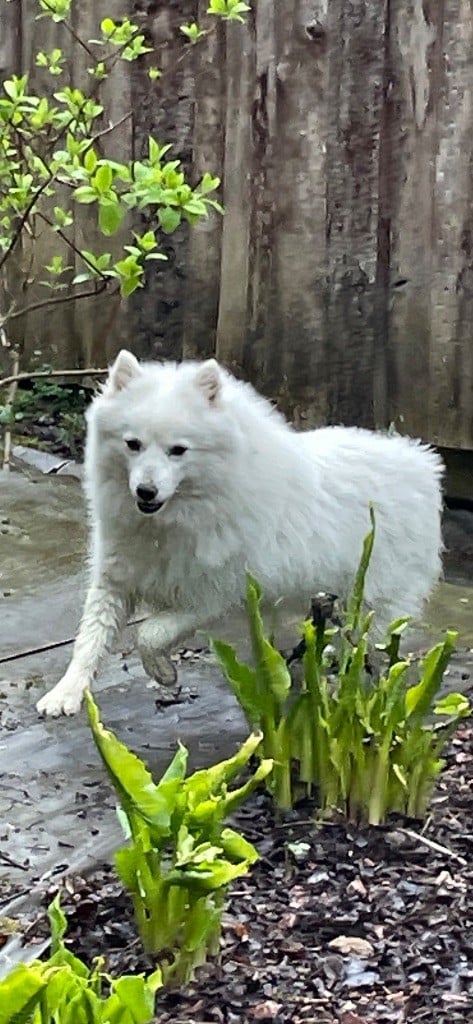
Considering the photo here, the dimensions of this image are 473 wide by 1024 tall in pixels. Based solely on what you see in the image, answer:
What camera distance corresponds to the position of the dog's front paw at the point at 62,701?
3668mm

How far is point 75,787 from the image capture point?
10.8 ft

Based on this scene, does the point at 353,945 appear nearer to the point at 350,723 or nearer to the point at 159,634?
the point at 350,723

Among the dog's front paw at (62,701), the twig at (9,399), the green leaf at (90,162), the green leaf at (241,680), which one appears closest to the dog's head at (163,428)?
the twig at (9,399)

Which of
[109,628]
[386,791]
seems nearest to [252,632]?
[386,791]

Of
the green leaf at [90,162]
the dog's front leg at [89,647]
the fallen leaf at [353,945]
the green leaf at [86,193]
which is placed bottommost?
the fallen leaf at [353,945]

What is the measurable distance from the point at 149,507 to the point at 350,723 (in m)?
0.92

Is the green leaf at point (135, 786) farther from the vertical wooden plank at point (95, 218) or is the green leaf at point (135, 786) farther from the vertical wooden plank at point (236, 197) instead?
the vertical wooden plank at point (95, 218)

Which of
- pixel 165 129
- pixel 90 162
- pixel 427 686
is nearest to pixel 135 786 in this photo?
pixel 427 686

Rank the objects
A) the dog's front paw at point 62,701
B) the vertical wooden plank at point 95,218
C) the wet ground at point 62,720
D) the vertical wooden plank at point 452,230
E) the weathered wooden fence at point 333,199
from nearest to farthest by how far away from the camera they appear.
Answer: the wet ground at point 62,720
the dog's front paw at point 62,701
the vertical wooden plank at point 452,230
the weathered wooden fence at point 333,199
the vertical wooden plank at point 95,218

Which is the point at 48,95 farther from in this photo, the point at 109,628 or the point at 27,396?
the point at 109,628

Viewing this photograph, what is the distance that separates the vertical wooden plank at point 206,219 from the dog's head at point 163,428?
6.51 feet

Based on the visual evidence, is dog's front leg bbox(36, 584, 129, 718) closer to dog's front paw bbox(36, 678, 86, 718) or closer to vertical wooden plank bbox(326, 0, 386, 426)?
dog's front paw bbox(36, 678, 86, 718)

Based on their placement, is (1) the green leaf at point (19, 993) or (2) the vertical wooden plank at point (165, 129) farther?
(2) the vertical wooden plank at point (165, 129)

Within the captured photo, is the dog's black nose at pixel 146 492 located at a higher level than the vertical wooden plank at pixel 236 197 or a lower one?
lower
